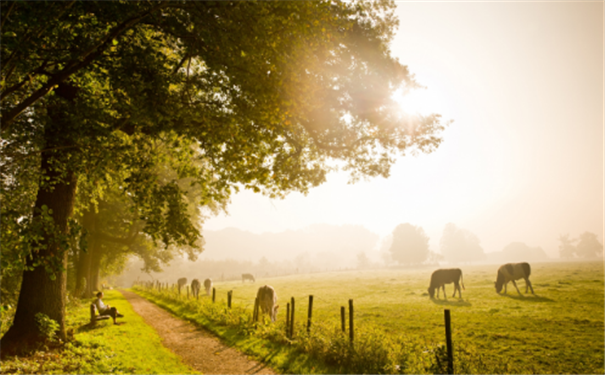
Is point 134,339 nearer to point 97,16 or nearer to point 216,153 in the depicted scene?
A: point 216,153

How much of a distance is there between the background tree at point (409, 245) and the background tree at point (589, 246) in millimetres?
89658

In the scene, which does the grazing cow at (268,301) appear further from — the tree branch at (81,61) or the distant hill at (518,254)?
the distant hill at (518,254)

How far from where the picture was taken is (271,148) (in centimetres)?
873

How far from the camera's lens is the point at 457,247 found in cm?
11838

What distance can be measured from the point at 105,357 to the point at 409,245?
10089cm

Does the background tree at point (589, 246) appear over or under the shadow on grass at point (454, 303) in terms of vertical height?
under

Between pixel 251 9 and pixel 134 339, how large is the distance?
1235 cm

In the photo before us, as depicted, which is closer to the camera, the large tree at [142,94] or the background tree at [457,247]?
the large tree at [142,94]

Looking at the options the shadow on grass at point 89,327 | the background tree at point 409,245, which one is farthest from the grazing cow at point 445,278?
the background tree at point 409,245

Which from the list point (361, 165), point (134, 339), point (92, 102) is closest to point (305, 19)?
point (92, 102)

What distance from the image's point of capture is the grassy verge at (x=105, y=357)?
286 inches

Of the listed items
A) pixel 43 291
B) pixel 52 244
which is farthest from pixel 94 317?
pixel 52 244

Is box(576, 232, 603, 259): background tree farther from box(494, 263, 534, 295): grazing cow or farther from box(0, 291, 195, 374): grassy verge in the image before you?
box(0, 291, 195, 374): grassy verge

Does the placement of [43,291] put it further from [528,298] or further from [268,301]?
[528,298]
